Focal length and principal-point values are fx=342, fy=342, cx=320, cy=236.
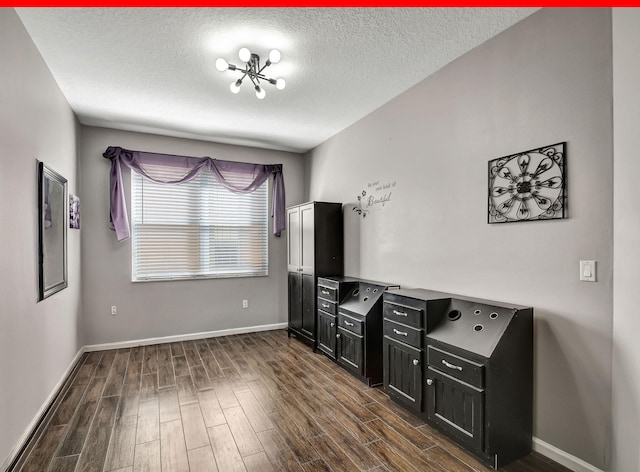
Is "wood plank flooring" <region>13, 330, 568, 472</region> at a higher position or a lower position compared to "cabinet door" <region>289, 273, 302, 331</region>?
lower

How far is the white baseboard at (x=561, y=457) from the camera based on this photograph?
1932 mm

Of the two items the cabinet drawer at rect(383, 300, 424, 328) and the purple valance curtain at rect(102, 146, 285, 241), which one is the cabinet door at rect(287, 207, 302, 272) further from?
the cabinet drawer at rect(383, 300, 424, 328)

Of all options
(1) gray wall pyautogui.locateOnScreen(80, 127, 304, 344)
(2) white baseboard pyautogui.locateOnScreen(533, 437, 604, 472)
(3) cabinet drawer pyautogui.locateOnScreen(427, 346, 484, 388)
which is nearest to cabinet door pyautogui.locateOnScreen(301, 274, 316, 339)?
(1) gray wall pyautogui.locateOnScreen(80, 127, 304, 344)

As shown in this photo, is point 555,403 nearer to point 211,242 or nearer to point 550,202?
point 550,202

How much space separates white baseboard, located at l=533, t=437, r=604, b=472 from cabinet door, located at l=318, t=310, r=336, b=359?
1.97 meters

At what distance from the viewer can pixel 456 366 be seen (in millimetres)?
2182

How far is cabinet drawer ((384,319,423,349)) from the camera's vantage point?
252 centimetres

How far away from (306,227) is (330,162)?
1040 millimetres

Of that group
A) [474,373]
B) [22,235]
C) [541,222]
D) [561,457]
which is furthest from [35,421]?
[541,222]

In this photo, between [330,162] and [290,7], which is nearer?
[290,7]

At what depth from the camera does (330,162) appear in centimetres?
478

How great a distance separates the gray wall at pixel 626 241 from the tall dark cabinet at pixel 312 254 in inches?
114

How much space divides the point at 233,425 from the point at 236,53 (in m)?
→ 2.80

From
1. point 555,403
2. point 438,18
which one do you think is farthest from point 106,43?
point 555,403
